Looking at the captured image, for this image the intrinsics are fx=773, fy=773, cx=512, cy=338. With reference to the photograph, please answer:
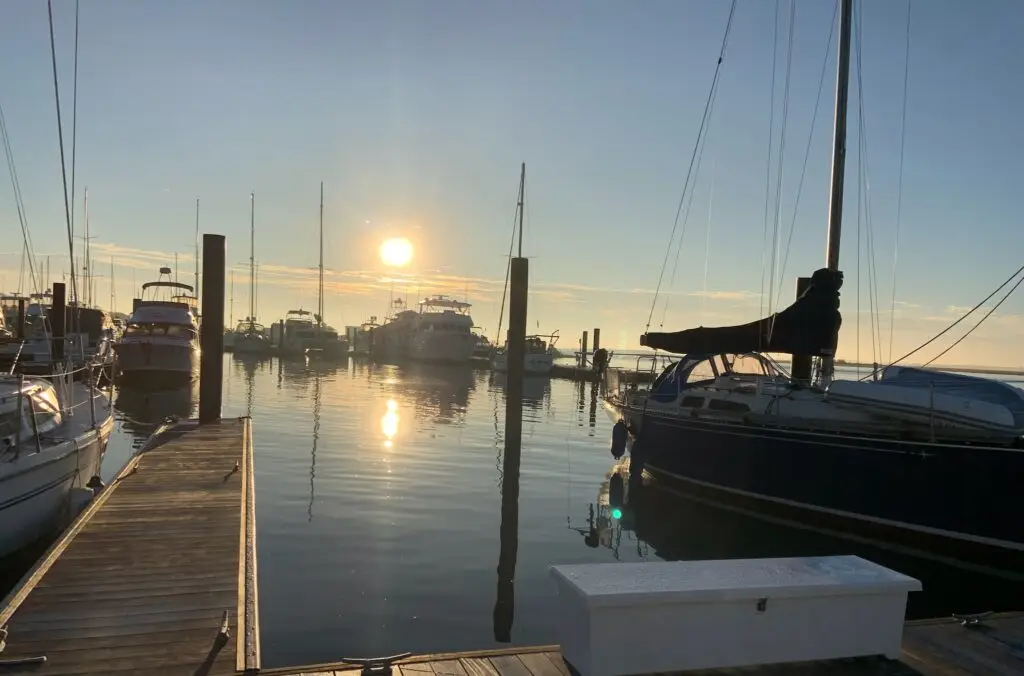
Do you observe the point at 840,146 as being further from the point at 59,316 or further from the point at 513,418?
the point at 59,316

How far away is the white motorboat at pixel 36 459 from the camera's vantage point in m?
8.54

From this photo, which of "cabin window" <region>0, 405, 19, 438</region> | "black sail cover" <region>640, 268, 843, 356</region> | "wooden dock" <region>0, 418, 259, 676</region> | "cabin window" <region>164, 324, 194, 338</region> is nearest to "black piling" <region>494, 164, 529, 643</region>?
"wooden dock" <region>0, 418, 259, 676</region>

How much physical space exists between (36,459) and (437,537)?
16.4ft

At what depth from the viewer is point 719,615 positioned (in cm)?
452

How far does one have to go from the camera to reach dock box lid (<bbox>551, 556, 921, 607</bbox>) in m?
4.39

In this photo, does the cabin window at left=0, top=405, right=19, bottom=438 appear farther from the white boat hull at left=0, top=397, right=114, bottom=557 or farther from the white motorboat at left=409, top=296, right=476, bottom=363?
the white motorboat at left=409, top=296, right=476, bottom=363

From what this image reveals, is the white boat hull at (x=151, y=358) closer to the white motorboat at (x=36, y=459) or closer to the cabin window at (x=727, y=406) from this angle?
the white motorboat at (x=36, y=459)

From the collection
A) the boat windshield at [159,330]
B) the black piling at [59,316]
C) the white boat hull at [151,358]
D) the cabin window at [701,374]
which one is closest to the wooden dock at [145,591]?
the cabin window at [701,374]

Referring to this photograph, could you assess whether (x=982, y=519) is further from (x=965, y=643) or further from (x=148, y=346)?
(x=148, y=346)

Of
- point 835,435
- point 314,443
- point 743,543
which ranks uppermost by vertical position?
point 835,435

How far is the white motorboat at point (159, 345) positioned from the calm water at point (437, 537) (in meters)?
11.3

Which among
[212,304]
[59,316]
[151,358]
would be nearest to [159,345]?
[151,358]

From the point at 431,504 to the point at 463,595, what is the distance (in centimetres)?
426

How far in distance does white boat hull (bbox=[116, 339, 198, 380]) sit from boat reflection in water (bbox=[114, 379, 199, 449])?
767 mm
